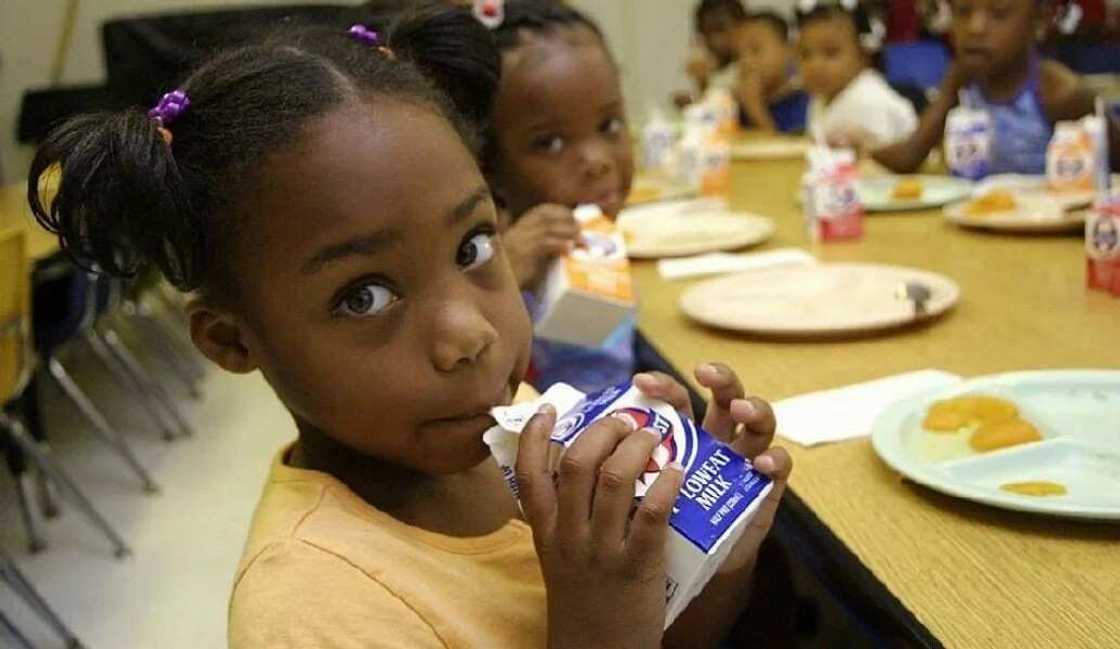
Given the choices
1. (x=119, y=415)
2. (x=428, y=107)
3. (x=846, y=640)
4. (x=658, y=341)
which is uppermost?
(x=428, y=107)

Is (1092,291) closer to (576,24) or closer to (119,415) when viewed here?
(576,24)

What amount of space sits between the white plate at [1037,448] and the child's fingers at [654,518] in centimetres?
26

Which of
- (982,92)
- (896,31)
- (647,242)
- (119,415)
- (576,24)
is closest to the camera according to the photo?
(576,24)

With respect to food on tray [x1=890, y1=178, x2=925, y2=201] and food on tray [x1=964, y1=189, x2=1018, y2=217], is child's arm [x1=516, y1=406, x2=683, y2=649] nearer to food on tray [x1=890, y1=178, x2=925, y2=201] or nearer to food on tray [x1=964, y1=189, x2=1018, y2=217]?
food on tray [x1=964, y1=189, x2=1018, y2=217]

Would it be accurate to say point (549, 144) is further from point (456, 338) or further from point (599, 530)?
point (599, 530)

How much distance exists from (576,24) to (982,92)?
1.23m

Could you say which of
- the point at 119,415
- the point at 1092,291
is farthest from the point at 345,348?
the point at 119,415

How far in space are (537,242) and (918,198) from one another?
100cm

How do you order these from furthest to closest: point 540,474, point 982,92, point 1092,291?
1. point 982,92
2. point 1092,291
3. point 540,474

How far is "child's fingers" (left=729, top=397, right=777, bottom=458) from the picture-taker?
2.88 feet

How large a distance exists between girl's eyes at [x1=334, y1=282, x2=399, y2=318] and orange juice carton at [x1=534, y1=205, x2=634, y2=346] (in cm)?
54

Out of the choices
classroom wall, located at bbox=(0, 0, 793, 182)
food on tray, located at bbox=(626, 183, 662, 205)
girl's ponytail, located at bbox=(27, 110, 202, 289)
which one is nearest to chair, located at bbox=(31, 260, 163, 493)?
food on tray, located at bbox=(626, 183, 662, 205)

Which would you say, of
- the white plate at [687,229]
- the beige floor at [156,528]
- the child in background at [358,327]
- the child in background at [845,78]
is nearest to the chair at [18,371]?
the beige floor at [156,528]

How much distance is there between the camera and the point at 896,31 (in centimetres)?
559
